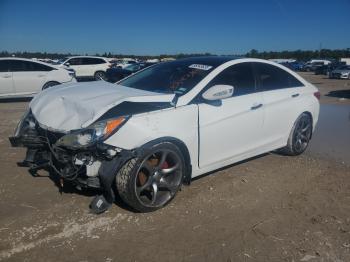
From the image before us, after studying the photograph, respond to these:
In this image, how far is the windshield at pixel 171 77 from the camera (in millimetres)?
4445

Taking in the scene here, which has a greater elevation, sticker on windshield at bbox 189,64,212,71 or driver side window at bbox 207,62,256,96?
sticker on windshield at bbox 189,64,212,71

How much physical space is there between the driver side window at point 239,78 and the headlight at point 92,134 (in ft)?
4.88

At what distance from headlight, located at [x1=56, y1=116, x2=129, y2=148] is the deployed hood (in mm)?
69

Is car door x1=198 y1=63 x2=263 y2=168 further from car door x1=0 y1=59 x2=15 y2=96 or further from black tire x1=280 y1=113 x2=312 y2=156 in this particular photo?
car door x1=0 y1=59 x2=15 y2=96

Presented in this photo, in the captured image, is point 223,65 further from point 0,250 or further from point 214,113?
point 0,250

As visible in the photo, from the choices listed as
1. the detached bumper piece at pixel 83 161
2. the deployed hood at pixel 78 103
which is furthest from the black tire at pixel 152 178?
the deployed hood at pixel 78 103

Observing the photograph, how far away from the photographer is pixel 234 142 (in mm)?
4574

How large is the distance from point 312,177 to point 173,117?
2414mm

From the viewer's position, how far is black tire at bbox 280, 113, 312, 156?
5.68m

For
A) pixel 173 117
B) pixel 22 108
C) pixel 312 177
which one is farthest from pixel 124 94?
pixel 22 108

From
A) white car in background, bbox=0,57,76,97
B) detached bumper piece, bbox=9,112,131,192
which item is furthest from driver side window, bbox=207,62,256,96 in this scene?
white car in background, bbox=0,57,76,97

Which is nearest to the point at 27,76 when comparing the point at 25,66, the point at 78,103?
the point at 25,66

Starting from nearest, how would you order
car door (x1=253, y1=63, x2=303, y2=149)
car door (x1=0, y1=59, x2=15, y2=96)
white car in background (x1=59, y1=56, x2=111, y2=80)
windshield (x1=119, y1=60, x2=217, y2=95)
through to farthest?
windshield (x1=119, y1=60, x2=217, y2=95), car door (x1=253, y1=63, x2=303, y2=149), car door (x1=0, y1=59, x2=15, y2=96), white car in background (x1=59, y1=56, x2=111, y2=80)

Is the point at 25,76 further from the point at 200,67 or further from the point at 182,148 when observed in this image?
the point at 182,148
